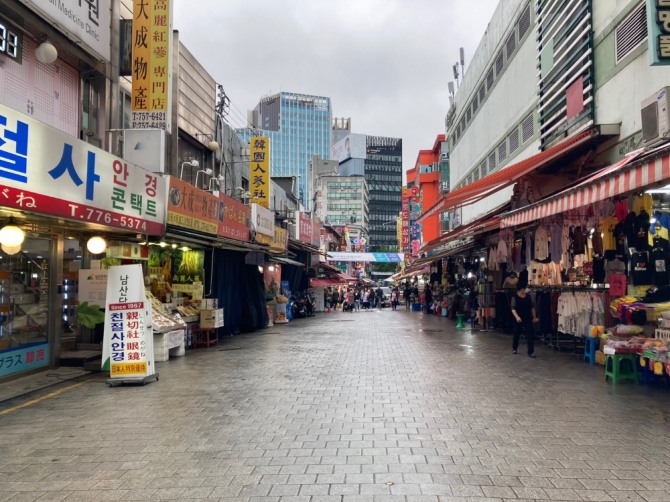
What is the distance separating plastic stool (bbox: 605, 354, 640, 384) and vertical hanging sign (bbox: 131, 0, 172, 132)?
10.3 m

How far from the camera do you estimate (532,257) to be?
1317 centimetres

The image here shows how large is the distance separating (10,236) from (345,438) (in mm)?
5936

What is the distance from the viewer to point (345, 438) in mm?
5555

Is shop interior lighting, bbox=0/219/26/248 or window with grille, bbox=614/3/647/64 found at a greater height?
window with grille, bbox=614/3/647/64

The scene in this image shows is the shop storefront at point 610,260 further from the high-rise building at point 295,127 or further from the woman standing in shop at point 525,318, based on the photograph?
the high-rise building at point 295,127

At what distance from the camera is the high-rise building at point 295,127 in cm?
16662

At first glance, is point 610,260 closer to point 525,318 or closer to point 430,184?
point 525,318

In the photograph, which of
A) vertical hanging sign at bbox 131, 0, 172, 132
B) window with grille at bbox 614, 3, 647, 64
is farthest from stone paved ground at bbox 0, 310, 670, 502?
window with grille at bbox 614, 3, 647, 64

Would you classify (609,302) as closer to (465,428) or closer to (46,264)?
(465,428)

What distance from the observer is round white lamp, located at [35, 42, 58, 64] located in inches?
372

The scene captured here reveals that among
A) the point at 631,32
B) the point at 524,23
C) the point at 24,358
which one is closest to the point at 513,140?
the point at 524,23

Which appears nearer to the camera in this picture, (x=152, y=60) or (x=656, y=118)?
(x=656, y=118)

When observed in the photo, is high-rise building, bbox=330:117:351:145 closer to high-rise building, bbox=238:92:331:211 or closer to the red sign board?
high-rise building, bbox=238:92:331:211

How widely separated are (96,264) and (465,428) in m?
8.97
